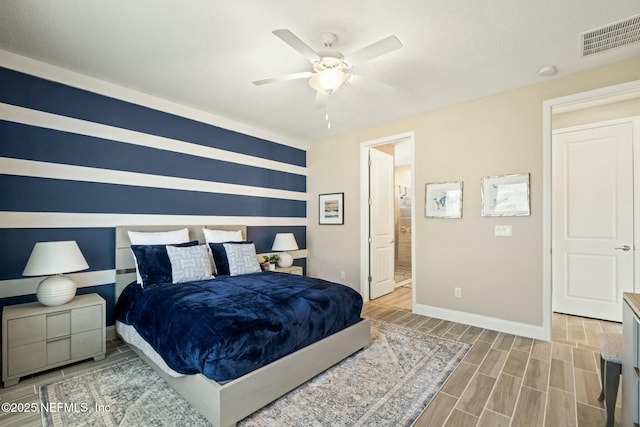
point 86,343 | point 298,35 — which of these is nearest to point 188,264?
point 86,343

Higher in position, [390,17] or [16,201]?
[390,17]

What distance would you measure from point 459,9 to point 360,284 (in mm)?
3609

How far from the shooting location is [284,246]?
443cm

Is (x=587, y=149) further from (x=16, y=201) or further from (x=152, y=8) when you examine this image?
(x=16, y=201)

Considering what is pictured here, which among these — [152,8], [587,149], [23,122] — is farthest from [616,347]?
[23,122]

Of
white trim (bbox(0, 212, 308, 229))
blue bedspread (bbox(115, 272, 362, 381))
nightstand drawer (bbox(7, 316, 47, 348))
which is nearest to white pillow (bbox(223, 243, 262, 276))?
blue bedspread (bbox(115, 272, 362, 381))

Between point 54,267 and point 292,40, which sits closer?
point 292,40

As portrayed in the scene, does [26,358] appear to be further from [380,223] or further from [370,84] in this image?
[380,223]

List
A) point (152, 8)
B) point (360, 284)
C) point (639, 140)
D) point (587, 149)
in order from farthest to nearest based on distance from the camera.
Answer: point (360, 284) → point (587, 149) → point (639, 140) → point (152, 8)

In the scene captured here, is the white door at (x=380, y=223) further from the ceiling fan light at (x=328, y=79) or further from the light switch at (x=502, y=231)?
the ceiling fan light at (x=328, y=79)

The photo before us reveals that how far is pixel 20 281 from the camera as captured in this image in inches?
99.6

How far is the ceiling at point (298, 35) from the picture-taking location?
1.99 meters

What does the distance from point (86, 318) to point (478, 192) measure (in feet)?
13.8

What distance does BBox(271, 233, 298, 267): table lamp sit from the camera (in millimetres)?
4430
